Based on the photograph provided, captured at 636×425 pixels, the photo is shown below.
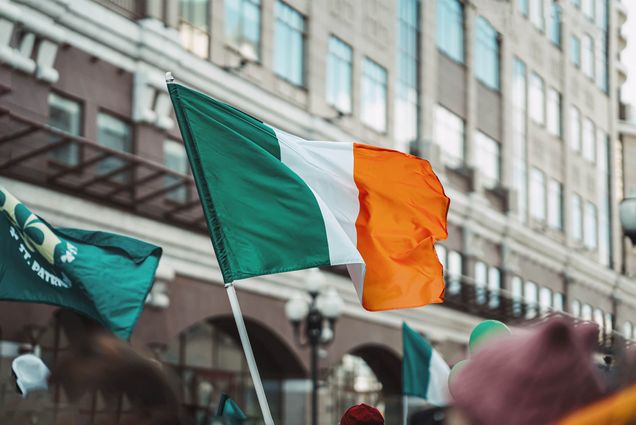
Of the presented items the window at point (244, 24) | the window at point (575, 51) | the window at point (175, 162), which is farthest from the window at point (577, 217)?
the window at point (175, 162)

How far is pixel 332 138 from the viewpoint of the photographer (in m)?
28.6

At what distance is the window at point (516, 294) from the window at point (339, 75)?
34.6ft

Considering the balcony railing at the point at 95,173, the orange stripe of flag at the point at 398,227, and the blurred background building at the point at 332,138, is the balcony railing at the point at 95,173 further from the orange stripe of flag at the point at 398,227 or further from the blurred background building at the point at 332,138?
the orange stripe of flag at the point at 398,227

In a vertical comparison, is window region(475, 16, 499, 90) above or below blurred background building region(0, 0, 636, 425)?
above

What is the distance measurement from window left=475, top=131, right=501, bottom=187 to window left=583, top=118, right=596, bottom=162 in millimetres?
9505

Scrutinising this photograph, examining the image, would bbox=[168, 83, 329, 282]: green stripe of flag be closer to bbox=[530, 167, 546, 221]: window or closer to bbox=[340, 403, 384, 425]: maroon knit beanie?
bbox=[340, 403, 384, 425]: maroon knit beanie

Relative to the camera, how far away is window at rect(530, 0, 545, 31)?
44.2m

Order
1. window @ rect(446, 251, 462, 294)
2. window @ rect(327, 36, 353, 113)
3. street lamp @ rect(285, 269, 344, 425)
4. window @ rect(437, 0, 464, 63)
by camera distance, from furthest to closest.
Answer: window @ rect(437, 0, 464, 63) < window @ rect(446, 251, 462, 294) < window @ rect(327, 36, 353, 113) < street lamp @ rect(285, 269, 344, 425)

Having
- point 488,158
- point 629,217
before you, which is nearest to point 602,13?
point 488,158

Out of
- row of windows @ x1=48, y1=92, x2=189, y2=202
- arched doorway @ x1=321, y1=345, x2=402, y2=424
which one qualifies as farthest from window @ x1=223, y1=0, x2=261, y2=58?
arched doorway @ x1=321, y1=345, x2=402, y2=424

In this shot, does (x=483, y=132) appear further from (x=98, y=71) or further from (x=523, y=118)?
(x=98, y=71)

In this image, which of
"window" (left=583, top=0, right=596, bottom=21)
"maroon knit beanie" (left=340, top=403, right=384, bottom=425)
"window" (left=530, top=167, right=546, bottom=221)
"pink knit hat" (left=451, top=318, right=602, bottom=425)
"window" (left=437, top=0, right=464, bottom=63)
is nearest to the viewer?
"pink knit hat" (left=451, top=318, right=602, bottom=425)

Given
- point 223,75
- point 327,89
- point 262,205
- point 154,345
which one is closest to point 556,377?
point 262,205

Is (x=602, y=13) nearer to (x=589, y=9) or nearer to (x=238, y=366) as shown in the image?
(x=589, y=9)
